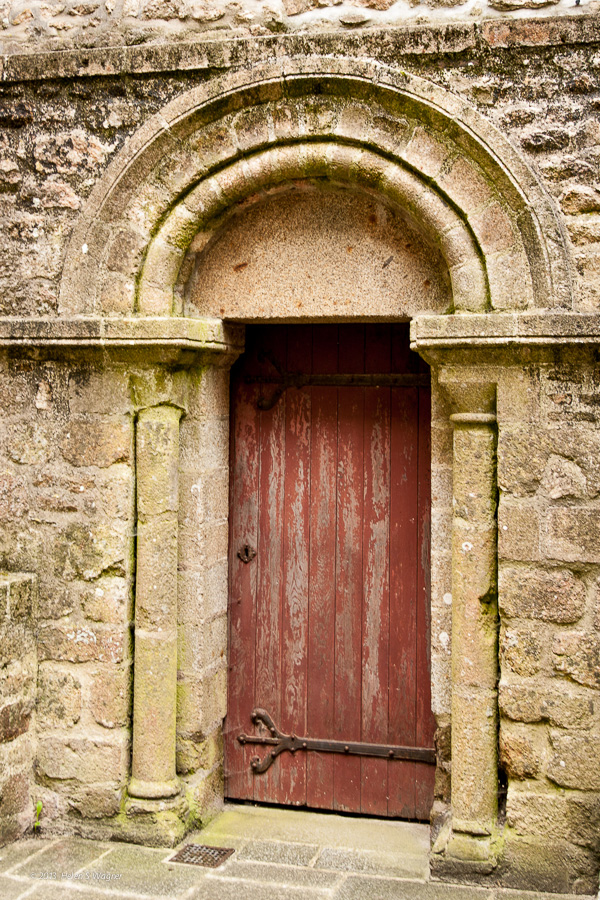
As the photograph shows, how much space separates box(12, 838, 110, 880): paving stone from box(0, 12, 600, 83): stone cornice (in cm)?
311

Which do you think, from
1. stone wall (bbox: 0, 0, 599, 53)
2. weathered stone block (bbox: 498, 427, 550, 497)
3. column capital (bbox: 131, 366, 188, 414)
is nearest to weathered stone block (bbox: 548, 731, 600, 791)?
weathered stone block (bbox: 498, 427, 550, 497)

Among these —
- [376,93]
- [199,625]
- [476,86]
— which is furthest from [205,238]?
[199,625]

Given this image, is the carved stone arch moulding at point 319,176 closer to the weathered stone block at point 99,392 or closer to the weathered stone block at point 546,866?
the weathered stone block at point 99,392

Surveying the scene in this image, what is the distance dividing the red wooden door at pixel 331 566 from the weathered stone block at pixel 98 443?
0.60 metres

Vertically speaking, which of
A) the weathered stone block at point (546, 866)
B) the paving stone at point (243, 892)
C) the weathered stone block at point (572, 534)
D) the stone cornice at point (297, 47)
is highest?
the stone cornice at point (297, 47)

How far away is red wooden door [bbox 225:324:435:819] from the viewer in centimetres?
375

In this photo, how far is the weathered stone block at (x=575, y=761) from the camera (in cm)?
311

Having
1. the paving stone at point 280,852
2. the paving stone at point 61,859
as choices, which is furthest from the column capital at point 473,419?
the paving stone at point 61,859

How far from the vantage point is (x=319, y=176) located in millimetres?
3410

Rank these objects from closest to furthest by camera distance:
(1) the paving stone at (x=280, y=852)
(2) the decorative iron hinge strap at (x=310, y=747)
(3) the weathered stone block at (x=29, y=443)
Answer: (1) the paving stone at (x=280, y=852), (3) the weathered stone block at (x=29, y=443), (2) the decorative iron hinge strap at (x=310, y=747)

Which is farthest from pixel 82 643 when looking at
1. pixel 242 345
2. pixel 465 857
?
pixel 465 857

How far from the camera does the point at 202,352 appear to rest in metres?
3.61

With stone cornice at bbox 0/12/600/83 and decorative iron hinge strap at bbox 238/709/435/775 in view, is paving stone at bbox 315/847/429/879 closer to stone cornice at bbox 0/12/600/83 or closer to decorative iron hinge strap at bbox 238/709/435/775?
decorative iron hinge strap at bbox 238/709/435/775

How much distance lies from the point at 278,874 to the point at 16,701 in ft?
4.11
